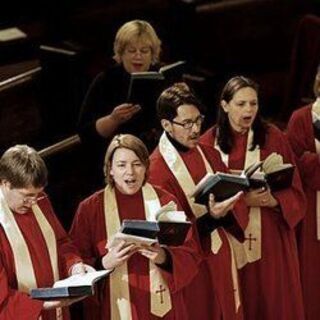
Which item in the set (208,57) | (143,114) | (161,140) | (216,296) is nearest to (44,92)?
(143,114)

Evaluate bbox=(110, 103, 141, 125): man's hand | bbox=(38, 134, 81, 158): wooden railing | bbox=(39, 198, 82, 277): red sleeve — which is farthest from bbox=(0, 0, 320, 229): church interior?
bbox=(39, 198, 82, 277): red sleeve

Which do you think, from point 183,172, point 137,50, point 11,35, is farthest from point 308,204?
point 11,35

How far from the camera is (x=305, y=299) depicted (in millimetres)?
5574

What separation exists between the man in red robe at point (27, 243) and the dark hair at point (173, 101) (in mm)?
698

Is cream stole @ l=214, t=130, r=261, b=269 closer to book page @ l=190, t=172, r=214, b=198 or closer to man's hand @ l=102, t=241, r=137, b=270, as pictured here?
book page @ l=190, t=172, r=214, b=198

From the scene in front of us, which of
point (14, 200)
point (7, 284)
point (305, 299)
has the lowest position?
point (305, 299)

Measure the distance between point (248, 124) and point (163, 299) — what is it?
93 cm

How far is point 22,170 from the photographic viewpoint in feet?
13.6

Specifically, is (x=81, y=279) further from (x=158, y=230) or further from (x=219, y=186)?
(x=219, y=186)

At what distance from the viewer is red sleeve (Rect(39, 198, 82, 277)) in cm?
439

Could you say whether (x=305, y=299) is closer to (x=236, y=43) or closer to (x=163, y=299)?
(x=163, y=299)

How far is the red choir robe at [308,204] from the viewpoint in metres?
5.31

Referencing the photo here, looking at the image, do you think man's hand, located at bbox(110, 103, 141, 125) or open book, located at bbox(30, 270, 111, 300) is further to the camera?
man's hand, located at bbox(110, 103, 141, 125)

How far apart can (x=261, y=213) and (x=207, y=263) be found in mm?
394
